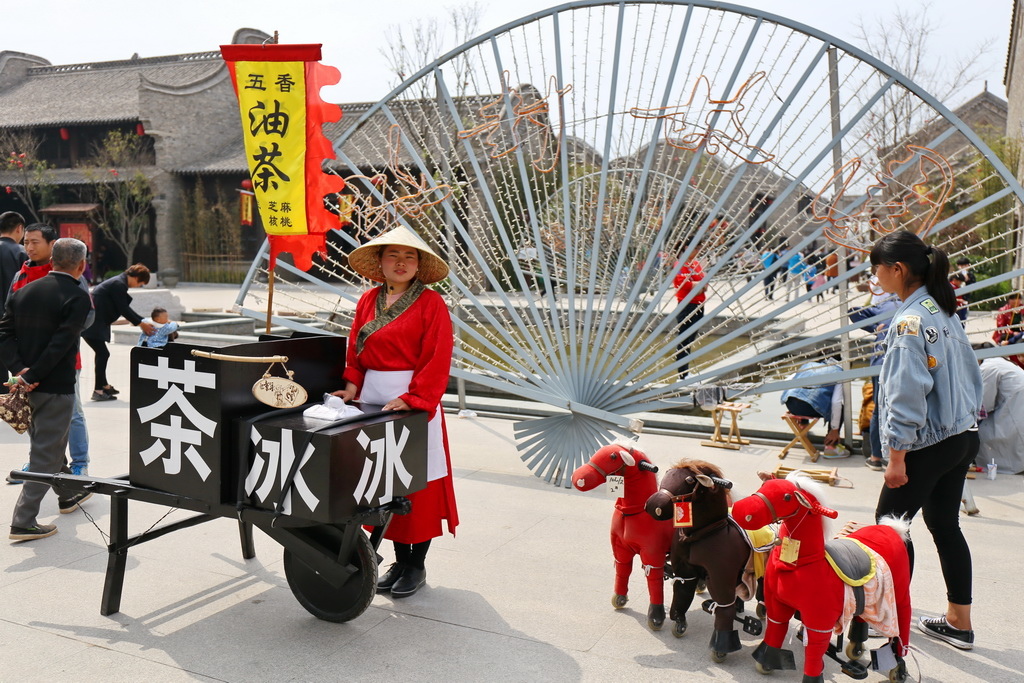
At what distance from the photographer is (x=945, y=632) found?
9.84ft

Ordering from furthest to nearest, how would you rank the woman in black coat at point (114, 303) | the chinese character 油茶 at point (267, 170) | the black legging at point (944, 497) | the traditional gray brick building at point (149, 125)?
the traditional gray brick building at point (149, 125) < the woman in black coat at point (114, 303) < the chinese character 油茶 at point (267, 170) < the black legging at point (944, 497)

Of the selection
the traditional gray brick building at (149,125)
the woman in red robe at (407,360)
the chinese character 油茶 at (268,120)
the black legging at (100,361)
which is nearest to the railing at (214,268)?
the traditional gray brick building at (149,125)

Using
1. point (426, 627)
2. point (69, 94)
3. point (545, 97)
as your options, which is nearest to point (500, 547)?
point (426, 627)

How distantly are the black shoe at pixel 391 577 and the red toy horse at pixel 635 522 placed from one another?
2.91 feet

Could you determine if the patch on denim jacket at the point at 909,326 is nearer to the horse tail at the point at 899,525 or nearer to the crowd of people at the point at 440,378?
the crowd of people at the point at 440,378

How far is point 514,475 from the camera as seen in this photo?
5277 millimetres

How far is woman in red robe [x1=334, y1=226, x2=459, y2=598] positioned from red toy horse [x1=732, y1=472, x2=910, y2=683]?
4.18 feet

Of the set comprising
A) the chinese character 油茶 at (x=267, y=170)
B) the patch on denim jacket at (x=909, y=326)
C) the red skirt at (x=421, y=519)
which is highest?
the chinese character 油茶 at (x=267, y=170)

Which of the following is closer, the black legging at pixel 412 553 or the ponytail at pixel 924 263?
the ponytail at pixel 924 263

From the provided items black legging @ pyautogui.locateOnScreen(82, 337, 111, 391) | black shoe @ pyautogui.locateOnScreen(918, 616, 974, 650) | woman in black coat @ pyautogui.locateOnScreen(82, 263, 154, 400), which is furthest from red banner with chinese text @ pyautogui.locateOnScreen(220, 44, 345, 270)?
black legging @ pyautogui.locateOnScreen(82, 337, 111, 391)

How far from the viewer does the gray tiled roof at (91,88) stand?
25.7 metres

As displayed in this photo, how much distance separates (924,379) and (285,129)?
274 centimetres

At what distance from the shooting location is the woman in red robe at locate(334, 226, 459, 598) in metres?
3.32

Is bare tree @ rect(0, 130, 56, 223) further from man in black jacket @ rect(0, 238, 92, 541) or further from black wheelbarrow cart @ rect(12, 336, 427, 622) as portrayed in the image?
black wheelbarrow cart @ rect(12, 336, 427, 622)
